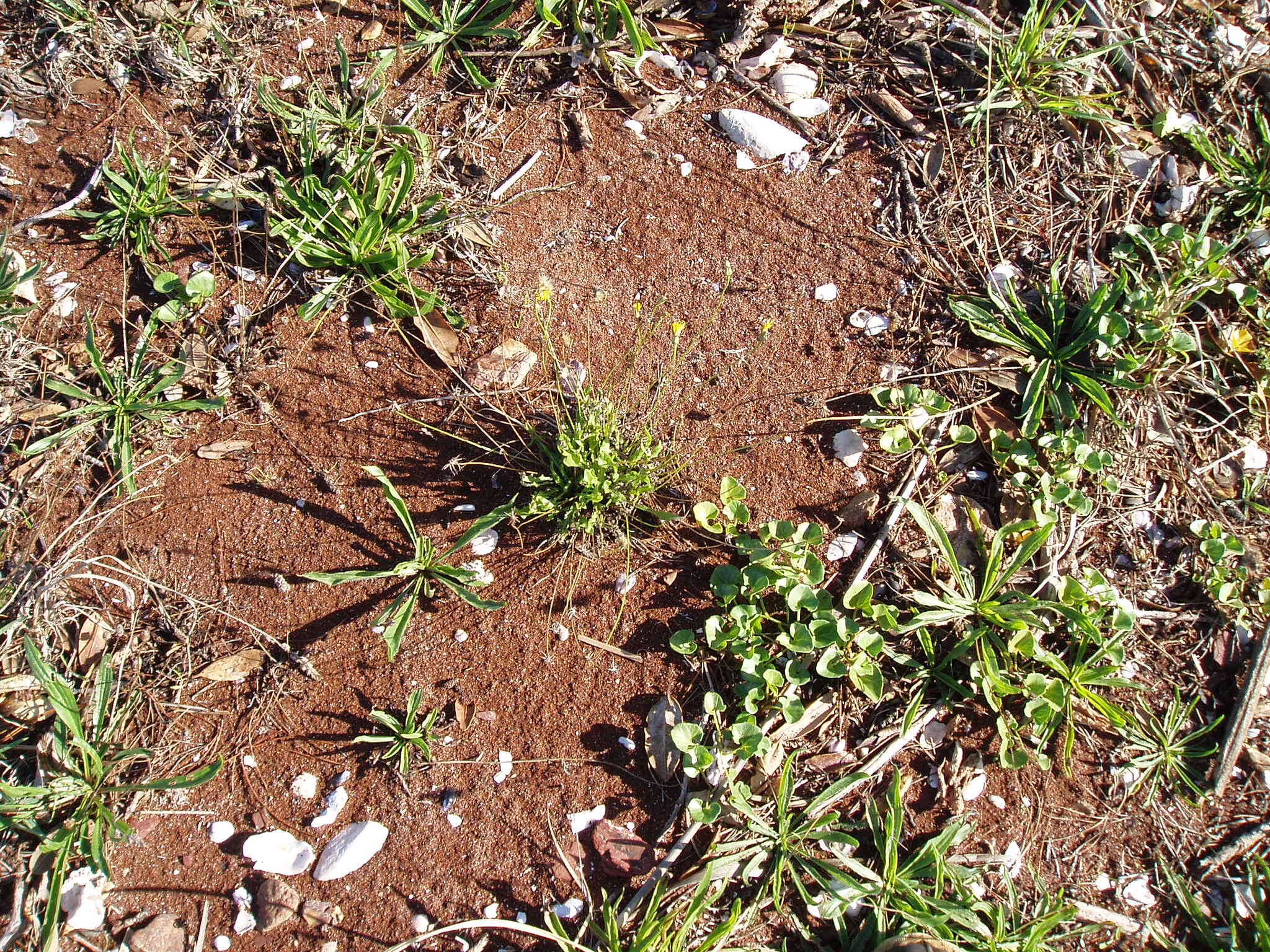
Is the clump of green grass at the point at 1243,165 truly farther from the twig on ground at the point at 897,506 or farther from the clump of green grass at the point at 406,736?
the clump of green grass at the point at 406,736

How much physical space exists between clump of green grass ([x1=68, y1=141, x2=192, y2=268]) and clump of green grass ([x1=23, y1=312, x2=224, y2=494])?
336 mm

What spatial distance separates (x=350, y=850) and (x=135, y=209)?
204cm

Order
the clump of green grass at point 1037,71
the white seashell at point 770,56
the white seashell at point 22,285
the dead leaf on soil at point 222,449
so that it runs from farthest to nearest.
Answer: the white seashell at point 770,56
the clump of green grass at point 1037,71
the white seashell at point 22,285
the dead leaf on soil at point 222,449

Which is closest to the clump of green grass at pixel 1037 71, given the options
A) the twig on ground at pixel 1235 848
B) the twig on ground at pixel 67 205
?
the twig on ground at pixel 1235 848

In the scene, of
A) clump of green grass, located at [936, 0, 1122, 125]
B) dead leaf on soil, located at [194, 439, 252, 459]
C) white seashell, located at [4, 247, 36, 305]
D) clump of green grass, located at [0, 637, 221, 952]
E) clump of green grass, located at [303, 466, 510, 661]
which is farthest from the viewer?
clump of green grass, located at [936, 0, 1122, 125]

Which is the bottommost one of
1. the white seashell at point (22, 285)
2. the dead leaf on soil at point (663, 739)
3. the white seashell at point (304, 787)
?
the white seashell at point (304, 787)

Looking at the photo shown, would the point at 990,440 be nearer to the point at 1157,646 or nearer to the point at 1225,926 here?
the point at 1157,646

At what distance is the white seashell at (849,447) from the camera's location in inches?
92.8

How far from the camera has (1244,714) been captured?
2.17m

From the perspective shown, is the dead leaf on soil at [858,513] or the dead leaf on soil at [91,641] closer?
the dead leaf on soil at [91,641]

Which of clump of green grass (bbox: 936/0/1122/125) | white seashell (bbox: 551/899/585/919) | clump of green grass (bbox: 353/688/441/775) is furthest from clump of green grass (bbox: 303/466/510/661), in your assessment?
clump of green grass (bbox: 936/0/1122/125)

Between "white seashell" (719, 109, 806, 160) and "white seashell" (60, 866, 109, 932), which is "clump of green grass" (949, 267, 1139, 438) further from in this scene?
"white seashell" (60, 866, 109, 932)

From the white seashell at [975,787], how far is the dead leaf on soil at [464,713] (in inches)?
51.3

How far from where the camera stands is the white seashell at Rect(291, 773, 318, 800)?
79.2 inches
